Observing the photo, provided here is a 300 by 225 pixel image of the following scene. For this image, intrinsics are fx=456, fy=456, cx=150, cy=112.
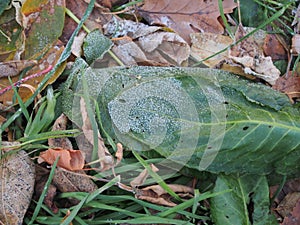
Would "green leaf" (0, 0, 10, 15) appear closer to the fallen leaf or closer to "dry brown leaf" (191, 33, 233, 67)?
the fallen leaf

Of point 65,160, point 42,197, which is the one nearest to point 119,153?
point 65,160

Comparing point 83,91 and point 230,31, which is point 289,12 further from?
point 83,91

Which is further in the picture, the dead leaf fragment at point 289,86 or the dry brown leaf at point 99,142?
the dead leaf fragment at point 289,86

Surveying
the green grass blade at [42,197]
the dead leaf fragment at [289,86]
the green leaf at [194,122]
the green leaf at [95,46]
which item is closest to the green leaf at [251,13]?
the dead leaf fragment at [289,86]

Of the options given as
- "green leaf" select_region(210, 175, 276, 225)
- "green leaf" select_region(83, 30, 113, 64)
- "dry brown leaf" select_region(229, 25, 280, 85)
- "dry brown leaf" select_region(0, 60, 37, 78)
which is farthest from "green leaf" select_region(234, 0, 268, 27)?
"dry brown leaf" select_region(0, 60, 37, 78)

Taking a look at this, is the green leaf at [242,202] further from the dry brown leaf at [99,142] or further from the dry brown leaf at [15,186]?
the dry brown leaf at [15,186]

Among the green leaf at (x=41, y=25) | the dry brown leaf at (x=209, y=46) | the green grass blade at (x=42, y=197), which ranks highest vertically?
the green leaf at (x=41, y=25)

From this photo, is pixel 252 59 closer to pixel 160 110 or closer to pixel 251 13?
pixel 251 13
